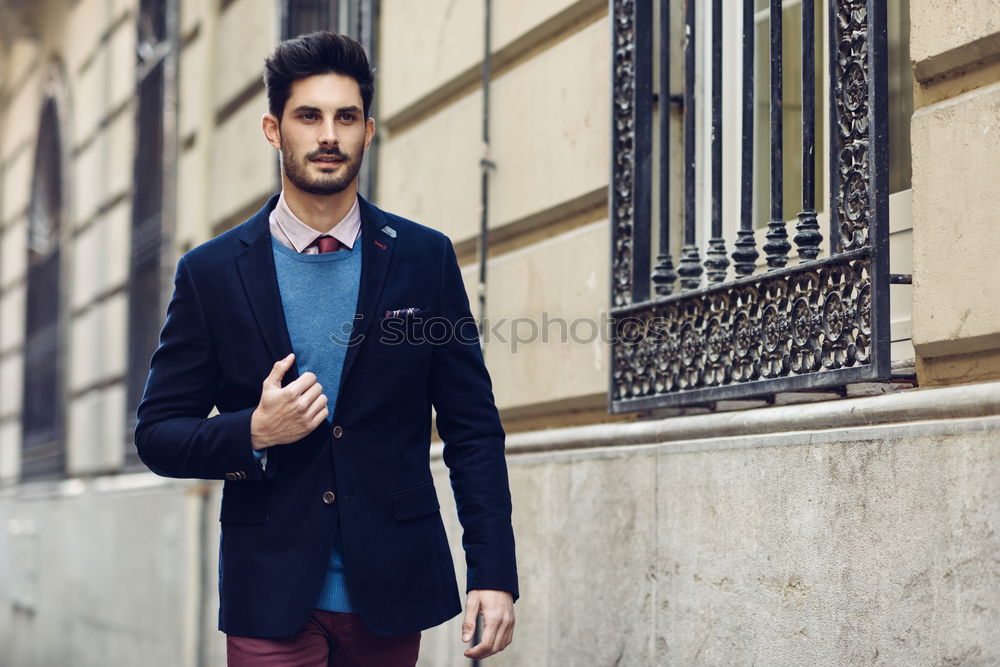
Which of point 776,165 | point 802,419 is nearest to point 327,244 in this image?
point 802,419

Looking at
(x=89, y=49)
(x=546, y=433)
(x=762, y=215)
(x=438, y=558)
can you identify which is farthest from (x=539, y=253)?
(x=89, y=49)

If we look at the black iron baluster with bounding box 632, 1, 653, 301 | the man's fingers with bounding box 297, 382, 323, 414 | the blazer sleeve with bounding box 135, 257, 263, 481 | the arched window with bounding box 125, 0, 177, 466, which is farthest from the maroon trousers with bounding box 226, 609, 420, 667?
the arched window with bounding box 125, 0, 177, 466

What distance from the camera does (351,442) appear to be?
324 centimetres

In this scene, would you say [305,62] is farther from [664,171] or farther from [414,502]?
[664,171]

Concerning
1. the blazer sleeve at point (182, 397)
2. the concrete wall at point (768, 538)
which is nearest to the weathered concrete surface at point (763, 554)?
the concrete wall at point (768, 538)

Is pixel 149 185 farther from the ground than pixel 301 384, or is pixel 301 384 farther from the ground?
pixel 149 185

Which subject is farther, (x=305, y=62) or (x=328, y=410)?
(x=305, y=62)

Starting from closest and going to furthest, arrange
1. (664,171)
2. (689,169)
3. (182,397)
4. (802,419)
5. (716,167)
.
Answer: (182,397)
(802,419)
(716,167)
(689,169)
(664,171)

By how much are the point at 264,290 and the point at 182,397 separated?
0.99 ft

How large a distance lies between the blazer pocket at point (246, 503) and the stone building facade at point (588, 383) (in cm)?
139

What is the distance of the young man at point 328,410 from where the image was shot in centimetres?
317

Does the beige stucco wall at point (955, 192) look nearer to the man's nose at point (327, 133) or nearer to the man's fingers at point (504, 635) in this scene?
the man's fingers at point (504, 635)

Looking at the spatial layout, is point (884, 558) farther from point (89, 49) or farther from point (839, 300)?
point (89, 49)

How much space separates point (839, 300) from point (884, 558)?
690mm
